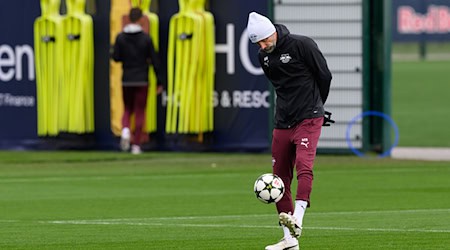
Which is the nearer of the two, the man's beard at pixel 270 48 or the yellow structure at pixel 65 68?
the man's beard at pixel 270 48

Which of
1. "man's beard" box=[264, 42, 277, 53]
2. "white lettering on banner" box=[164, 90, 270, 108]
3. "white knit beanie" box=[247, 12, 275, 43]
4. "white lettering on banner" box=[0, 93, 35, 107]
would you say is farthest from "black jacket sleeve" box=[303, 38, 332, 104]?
"white lettering on banner" box=[0, 93, 35, 107]

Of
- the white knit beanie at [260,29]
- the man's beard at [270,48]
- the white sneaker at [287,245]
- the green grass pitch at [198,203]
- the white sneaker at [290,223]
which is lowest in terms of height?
the green grass pitch at [198,203]

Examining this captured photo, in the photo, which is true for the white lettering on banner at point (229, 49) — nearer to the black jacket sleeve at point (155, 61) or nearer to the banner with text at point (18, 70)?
the black jacket sleeve at point (155, 61)

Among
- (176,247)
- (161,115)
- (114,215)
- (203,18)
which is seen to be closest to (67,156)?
(161,115)

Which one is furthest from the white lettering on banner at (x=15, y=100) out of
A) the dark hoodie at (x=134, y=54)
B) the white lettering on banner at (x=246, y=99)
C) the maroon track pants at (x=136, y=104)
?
the white lettering on banner at (x=246, y=99)

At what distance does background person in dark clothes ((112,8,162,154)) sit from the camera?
22438 mm

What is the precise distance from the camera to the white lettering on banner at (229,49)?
75.0 ft

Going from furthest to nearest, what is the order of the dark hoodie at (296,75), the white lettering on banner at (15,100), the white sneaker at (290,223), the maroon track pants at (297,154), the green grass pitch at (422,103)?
the green grass pitch at (422,103) < the white lettering on banner at (15,100) < the dark hoodie at (296,75) < the maroon track pants at (297,154) < the white sneaker at (290,223)

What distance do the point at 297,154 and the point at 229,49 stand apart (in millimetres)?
11221

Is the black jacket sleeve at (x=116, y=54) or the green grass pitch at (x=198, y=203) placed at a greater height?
the black jacket sleeve at (x=116, y=54)

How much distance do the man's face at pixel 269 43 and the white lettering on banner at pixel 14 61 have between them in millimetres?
12830

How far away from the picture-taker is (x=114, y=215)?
14844mm

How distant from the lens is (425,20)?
6006cm

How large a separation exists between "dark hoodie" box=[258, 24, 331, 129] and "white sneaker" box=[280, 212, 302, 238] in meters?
0.98
